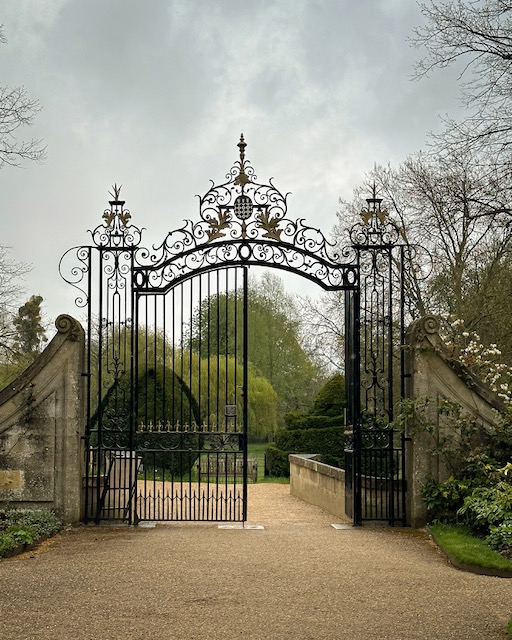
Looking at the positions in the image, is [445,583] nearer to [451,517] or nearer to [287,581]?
[287,581]

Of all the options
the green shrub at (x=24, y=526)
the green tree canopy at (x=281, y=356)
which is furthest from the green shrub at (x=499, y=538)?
the green tree canopy at (x=281, y=356)

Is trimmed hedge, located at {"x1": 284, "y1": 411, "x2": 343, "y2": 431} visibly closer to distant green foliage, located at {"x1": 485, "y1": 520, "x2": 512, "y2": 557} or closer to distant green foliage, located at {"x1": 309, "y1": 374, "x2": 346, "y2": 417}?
distant green foliage, located at {"x1": 309, "y1": 374, "x2": 346, "y2": 417}

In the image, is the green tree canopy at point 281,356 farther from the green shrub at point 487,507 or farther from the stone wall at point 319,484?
the green shrub at point 487,507

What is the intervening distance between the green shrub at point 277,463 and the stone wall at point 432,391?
34.4 feet

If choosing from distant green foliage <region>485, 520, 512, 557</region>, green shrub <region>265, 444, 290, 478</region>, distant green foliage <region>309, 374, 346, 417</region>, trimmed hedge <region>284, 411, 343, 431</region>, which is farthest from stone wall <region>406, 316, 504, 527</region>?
green shrub <region>265, 444, 290, 478</region>

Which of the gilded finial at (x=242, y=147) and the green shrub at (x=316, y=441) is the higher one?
the gilded finial at (x=242, y=147)

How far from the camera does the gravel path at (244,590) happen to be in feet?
17.8

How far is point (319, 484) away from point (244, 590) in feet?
24.3

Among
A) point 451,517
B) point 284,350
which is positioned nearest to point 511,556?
point 451,517

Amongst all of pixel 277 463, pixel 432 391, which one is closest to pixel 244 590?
pixel 432 391

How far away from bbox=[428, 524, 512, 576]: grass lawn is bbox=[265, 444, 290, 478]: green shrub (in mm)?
11171

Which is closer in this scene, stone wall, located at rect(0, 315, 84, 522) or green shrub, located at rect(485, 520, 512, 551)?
green shrub, located at rect(485, 520, 512, 551)

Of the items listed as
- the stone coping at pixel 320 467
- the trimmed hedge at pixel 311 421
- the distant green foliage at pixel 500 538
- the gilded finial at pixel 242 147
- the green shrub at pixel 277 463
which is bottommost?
the green shrub at pixel 277 463

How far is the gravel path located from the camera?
5.43 m
